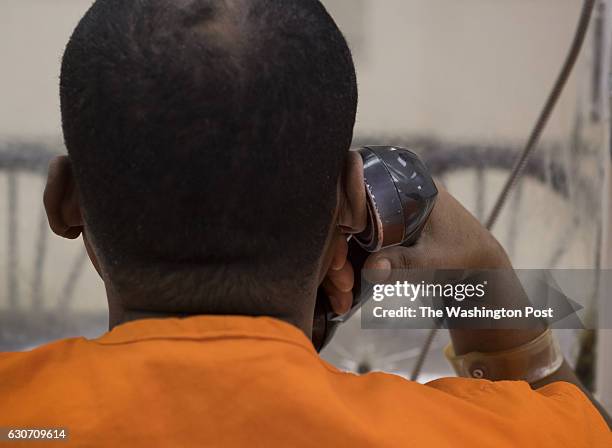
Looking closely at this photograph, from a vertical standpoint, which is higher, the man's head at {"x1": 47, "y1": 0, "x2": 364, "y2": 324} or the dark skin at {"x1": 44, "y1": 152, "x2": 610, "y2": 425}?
the man's head at {"x1": 47, "y1": 0, "x2": 364, "y2": 324}

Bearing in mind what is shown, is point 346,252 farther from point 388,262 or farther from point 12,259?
point 12,259

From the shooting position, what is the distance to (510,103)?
1.62 metres

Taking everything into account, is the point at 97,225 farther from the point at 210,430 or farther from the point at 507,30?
the point at 507,30

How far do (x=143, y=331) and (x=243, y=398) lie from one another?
0.09 metres

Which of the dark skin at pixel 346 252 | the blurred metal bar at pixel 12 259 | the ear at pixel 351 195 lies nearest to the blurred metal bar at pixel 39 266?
the blurred metal bar at pixel 12 259

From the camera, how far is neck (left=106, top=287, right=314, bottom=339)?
0.57m

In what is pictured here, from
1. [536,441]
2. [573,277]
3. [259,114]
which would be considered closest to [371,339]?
[573,277]

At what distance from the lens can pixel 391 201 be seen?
70cm

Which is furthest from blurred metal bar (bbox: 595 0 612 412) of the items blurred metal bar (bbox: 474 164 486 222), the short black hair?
the short black hair

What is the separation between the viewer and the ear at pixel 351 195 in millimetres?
625

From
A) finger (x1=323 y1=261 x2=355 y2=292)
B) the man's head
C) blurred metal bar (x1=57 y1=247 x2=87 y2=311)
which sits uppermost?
the man's head

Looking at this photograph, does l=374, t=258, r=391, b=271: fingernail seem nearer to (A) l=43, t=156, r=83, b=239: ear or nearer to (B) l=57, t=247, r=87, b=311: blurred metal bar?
(A) l=43, t=156, r=83, b=239: ear

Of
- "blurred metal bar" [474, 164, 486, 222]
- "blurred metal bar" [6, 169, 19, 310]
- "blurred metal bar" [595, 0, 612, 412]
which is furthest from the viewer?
"blurred metal bar" [6, 169, 19, 310]

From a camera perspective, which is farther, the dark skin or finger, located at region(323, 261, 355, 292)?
finger, located at region(323, 261, 355, 292)
